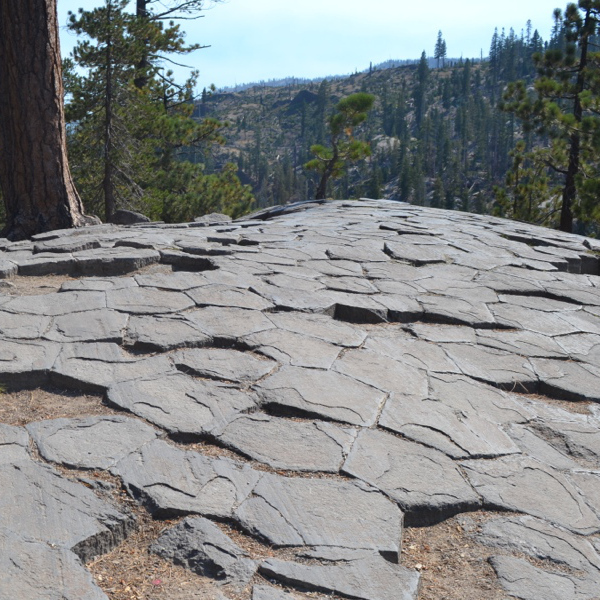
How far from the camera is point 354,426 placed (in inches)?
99.3

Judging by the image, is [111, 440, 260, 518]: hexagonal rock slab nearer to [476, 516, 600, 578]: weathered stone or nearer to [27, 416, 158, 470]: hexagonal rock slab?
[27, 416, 158, 470]: hexagonal rock slab

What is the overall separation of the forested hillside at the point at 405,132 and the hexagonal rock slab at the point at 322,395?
179 feet

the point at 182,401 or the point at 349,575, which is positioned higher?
the point at 182,401

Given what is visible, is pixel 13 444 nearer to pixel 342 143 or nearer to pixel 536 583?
pixel 536 583

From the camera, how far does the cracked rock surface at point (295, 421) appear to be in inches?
71.0

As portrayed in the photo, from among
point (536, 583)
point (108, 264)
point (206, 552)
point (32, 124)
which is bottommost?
point (536, 583)

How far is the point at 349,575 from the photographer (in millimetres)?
1737

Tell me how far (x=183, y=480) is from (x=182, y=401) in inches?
21.8

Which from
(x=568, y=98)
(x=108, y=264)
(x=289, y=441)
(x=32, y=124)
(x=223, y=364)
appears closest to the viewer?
(x=289, y=441)

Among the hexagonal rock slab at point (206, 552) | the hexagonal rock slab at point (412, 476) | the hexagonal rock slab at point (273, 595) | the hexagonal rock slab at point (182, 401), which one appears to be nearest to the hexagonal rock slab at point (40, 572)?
the hexagonal rock slab at point (206, 552)

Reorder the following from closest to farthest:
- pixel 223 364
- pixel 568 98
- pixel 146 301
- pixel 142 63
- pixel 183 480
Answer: pixel 183 480 → pixel 223 364 → pixel 146 301 → pixel 568 98 → pixel 142 63

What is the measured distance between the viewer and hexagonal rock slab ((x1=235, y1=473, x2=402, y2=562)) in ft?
6.14

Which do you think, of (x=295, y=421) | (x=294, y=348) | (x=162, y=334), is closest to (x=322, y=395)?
(x=295, y=421)

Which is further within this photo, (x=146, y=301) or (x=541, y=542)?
(x=146, y=301)
